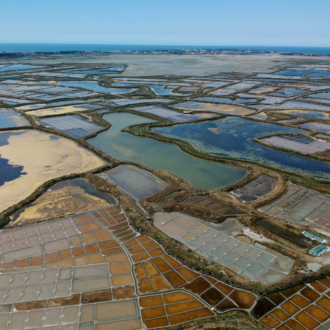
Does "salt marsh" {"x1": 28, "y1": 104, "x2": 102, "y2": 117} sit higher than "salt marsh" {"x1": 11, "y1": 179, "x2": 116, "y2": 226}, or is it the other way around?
"salt marsh" {"x1": 28, "y1": 104, "x2": 102, "y2": 117}

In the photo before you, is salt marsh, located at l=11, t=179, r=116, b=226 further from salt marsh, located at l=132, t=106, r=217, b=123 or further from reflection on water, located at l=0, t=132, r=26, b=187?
salt marsh, located at l=132, t=106, r=217, b=123

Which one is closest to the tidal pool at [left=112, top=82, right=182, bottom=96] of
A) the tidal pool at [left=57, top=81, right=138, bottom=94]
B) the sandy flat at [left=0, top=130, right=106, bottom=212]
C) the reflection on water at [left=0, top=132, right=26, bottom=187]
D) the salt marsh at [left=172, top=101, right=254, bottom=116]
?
the tidal pool at [left=57, top=81, right=138, bottom=94]

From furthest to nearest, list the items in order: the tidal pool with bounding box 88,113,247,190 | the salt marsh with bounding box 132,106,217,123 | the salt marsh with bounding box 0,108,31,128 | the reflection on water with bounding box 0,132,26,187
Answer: the salt marsh with bounding box 132,106,217,123 → the salt marsh with bounding box 0,108,31,128 → the tidal pool with bounding box 88,113,247,190 → the reflection on water with bounding box 0,132,26,187

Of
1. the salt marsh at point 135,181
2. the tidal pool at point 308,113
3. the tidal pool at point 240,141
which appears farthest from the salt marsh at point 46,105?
the tidal pool at point 308,113

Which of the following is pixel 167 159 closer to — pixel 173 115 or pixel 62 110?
pixel 173 115

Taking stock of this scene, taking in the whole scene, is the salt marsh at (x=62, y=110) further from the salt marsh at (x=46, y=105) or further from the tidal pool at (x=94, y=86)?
the tidal pool at (x=94, y=86)

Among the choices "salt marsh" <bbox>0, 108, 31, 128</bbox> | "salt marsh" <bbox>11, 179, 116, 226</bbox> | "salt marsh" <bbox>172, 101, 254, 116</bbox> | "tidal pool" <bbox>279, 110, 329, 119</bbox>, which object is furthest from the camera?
"salt marsh" <bbox>172, 101, 254, 116</bbox>
